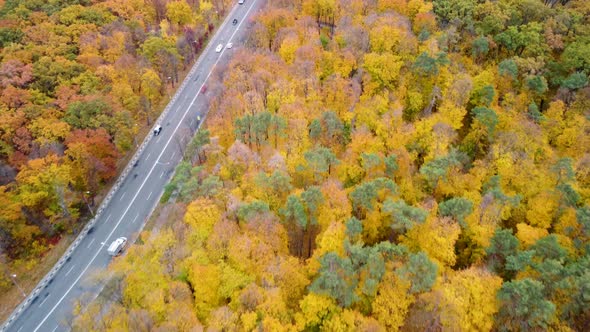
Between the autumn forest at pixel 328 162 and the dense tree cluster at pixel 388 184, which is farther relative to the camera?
the autumn forest at pixel 328 162

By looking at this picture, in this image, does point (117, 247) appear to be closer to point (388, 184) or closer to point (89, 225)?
point (89, 225)

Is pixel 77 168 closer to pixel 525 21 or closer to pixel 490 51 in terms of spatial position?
pixel 490 51

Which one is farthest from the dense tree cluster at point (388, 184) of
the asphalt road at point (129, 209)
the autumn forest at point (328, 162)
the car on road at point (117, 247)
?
the asphalt road at point (129, 209)

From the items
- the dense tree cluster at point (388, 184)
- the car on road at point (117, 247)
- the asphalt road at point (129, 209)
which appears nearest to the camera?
the dense tree cluster at point (388, 184)

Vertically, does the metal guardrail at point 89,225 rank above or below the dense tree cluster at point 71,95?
below

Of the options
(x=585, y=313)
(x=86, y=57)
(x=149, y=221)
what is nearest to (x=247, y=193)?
(x=149, y=221)

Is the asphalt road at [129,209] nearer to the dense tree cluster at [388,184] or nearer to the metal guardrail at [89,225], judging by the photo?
the metal guardrail at [89,225]
